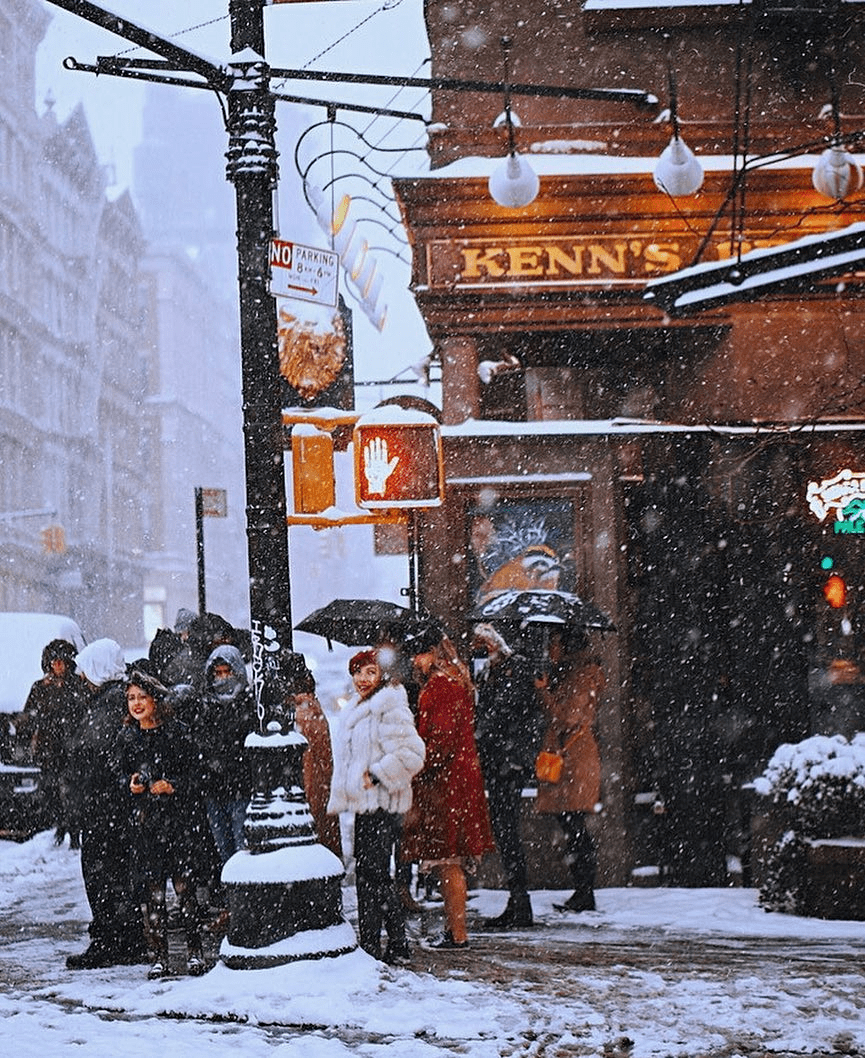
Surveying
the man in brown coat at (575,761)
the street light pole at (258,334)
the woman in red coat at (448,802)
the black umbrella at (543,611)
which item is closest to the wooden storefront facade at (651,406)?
the black umbrella at (543,611)

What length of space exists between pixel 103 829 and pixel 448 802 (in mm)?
2084

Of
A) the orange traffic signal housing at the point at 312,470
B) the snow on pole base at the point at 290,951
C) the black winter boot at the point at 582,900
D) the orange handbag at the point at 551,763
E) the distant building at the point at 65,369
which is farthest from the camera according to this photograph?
the distant building at the point at 65,369

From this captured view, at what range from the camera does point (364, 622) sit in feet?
40.1

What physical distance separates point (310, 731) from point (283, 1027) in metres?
3.66

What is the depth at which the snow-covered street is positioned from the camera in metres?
6.73

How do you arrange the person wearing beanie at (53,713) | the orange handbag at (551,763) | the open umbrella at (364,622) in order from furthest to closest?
the person wearing beanie at (53,713), the open umbrella at (364,622), the orange handbag at (551,763)

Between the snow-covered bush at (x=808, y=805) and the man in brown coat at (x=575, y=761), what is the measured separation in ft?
4.16

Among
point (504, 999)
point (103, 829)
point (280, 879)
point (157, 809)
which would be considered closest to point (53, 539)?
point (103, 829)

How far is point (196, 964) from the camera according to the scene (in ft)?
27.9

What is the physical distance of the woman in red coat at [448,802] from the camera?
9125 mm

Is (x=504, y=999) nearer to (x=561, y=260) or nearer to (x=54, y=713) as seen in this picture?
(x=54, y=713)

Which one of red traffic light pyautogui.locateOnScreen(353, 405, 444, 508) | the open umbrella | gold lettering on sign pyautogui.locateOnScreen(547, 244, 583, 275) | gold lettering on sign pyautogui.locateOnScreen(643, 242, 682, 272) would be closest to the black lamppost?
the open umbrella

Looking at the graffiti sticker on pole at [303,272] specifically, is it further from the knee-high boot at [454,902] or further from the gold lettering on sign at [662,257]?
the gold lettering on sign at [662,257]

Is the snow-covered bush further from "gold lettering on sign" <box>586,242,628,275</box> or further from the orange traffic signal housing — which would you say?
"gold lettering on sign" <box>586,242,628,275</box>
